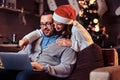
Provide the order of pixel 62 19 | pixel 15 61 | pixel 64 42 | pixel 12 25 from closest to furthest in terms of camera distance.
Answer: pixel 15 61 → pixel 64 42 → pixel 62 19 → pixel 12 25

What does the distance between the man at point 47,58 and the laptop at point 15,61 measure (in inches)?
1.9

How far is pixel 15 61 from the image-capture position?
237 centimetres

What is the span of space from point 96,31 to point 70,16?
3.32 m

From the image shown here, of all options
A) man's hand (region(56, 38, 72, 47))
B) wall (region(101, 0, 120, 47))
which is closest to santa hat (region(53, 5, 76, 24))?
man's hand (region(56, 38, 72, 47))

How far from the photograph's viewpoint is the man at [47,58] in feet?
7.51

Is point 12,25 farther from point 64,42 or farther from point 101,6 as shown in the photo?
point 64,42

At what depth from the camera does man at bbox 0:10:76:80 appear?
2.29 m

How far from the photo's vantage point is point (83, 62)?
101 inches

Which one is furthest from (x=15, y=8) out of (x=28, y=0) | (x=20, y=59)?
(x=20, y=59)

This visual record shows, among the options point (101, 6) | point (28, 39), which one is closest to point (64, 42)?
point (28, 39)

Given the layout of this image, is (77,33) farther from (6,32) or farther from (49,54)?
(6,32)

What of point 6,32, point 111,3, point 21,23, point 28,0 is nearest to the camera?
point 6,32

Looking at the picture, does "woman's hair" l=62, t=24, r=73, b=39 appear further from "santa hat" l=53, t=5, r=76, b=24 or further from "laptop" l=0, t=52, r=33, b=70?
"laptop" l=0, t=52, r=33, b=70

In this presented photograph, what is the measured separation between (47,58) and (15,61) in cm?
36
